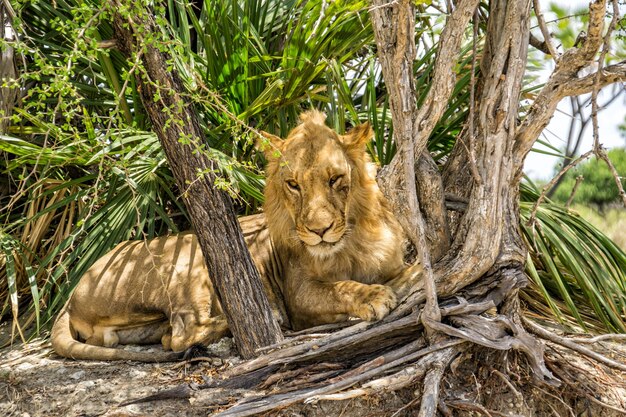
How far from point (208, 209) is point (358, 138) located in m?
0.84

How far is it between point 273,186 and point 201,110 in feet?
3.94

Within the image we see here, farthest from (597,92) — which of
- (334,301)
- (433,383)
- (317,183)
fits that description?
(334,301)

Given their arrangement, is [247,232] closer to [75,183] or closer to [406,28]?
[75,183]

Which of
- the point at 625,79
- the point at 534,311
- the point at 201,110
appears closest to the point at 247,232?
the point at 201,110

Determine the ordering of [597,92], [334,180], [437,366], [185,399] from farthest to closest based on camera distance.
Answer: [334,180] → [185,399] → [437,366] → [597,92]

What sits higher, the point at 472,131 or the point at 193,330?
the point at 472,131

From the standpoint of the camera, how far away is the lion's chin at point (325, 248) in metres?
3.84

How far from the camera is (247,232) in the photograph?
180 inches

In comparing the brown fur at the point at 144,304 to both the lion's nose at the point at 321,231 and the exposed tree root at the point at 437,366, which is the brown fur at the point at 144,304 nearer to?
the exposed tree root at the point at 437,366

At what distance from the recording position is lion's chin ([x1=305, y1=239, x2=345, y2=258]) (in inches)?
151

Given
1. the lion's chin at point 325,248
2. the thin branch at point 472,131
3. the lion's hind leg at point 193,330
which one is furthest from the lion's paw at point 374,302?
the lion's hind leg at point 193,330

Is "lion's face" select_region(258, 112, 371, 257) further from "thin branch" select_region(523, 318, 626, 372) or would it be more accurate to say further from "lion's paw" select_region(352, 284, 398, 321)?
"thin branch" select_region(523, 318, 626, 372)

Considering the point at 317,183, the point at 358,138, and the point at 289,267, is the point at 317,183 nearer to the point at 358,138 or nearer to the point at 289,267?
the point at 358,138

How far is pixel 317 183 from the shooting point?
378 cm
